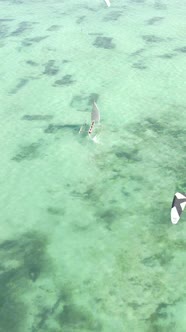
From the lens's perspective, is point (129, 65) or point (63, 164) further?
point (129, 65)

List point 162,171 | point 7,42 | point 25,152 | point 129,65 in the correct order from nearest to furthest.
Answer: point 162,171, point 25,152, point 129,65, point 7,42

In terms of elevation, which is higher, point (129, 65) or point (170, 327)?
point (129, 65)

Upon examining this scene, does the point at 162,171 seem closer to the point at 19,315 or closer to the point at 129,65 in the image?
the point at 19,315

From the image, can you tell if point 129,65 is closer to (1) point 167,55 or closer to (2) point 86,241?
(1) point 167,55

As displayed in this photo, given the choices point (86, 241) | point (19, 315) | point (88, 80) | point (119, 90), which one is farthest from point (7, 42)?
point (19, 315)

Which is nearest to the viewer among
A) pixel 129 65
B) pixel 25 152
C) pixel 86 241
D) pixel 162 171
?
pixel 86 241

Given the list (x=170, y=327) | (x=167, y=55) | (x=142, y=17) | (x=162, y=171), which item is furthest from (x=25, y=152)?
(x=142, y=17)
